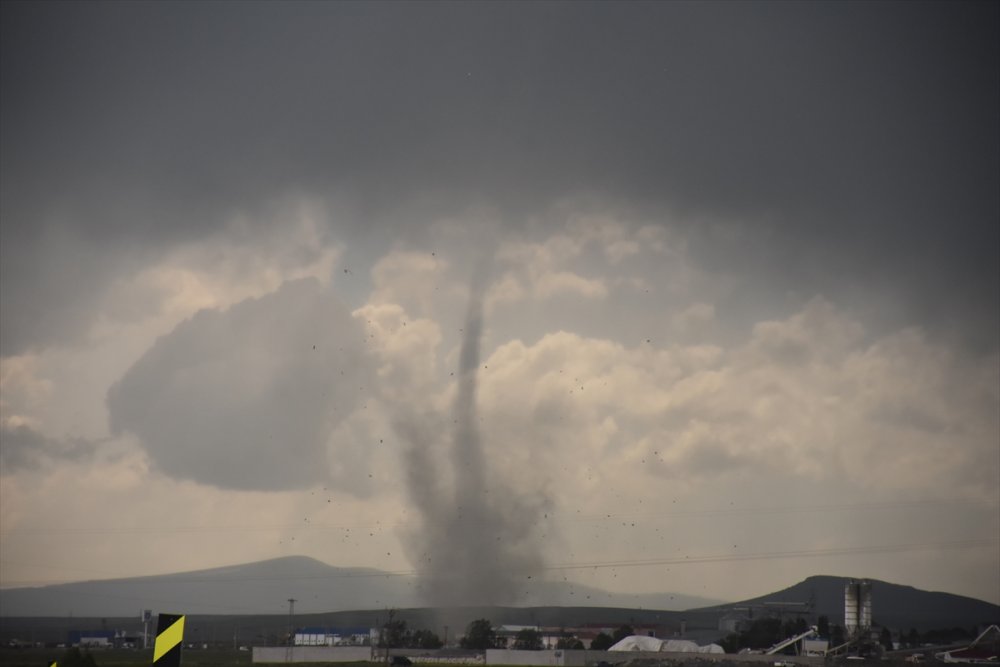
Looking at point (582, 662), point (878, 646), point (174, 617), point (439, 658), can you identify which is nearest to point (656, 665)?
point (582, 662)

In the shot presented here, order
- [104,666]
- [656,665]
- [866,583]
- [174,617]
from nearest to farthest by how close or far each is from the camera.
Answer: [174,617] → [104,666] → [656,665] → [866,583]

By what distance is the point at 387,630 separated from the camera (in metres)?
198

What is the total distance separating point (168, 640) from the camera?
12516 millimetres

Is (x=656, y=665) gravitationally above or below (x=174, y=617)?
below

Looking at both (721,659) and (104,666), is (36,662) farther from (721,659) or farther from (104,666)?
(721,659)

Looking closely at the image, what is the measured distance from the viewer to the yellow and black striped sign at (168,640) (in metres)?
12.3

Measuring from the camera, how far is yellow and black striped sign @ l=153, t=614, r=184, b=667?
1232 centimetres

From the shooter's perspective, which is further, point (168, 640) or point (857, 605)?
point (857, 605)

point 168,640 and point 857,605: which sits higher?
point 168,640

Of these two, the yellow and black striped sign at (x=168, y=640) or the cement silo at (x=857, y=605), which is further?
the cement silo at (x=857, y=605)

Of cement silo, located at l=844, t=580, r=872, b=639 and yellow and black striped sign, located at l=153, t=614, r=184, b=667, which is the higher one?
yellow and black striped sign, located at l=153, t=614, r=184, b=667

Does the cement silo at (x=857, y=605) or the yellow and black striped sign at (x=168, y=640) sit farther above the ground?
the yellow and black striped sign at (x=168, y=640)

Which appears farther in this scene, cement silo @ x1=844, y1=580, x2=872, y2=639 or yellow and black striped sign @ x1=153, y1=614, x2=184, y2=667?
cement silo @ x1=844, y1=580, x2=872, y2=639

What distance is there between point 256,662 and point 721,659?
64.7 meters
